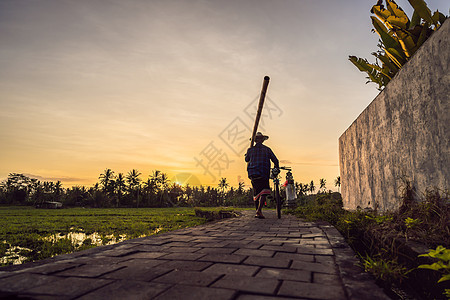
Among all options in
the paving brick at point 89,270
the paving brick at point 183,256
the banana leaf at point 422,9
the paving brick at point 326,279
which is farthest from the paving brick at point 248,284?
the banana leaf at point 422,9

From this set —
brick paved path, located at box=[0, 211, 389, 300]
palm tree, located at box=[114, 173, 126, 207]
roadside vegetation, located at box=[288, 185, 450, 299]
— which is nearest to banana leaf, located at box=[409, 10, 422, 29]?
roadside vegetation, located at box=[288, 185, 450, 299]

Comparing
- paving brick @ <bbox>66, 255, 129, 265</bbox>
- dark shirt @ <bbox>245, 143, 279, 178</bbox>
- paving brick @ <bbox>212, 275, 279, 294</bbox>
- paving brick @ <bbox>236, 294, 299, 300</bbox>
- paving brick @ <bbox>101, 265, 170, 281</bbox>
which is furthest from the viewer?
dark shirt @ <bbox>245, 143, 279, 178</bbox>

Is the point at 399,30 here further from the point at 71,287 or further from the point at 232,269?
the point at 71,287

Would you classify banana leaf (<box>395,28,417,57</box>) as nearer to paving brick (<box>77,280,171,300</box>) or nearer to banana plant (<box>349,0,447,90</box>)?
banana plant (<box>349,0,447,90</box>)

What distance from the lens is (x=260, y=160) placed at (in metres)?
6.70

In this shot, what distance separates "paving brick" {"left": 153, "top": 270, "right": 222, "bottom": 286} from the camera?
158 cm

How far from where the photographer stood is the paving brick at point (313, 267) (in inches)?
73.1

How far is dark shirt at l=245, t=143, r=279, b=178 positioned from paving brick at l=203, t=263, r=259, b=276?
15.6 ft

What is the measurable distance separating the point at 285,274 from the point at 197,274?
1.92 feet

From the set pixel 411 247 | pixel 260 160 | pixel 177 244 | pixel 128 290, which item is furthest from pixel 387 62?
pixel 128 290

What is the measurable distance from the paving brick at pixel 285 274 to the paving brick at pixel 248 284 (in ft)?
0.29

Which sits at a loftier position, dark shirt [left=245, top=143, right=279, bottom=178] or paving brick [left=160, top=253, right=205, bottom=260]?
dark shirt [left=245, top=143, right=279, bottom=178]

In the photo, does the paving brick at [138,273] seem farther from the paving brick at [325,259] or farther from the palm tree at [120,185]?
the palm tree at [120,185]

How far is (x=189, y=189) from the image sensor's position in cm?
6203
